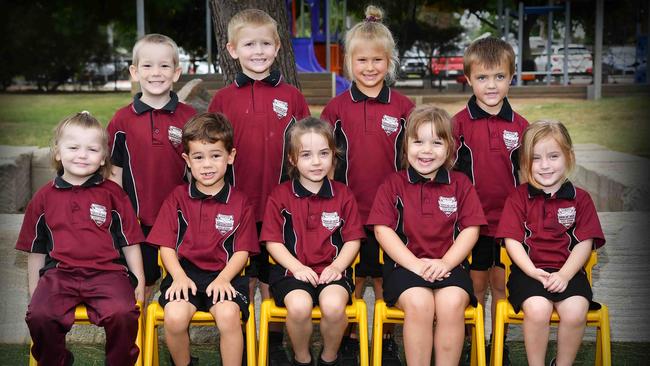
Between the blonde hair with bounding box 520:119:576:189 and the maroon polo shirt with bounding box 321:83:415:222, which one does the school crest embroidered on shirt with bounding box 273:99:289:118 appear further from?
the blonde hair with bounding box 520:119:576:189

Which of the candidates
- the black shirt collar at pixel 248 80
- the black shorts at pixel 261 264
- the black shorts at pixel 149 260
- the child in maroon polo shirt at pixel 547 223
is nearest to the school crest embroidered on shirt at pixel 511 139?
the child in maroon polo shirt at pixel 547 223

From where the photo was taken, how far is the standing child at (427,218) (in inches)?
124

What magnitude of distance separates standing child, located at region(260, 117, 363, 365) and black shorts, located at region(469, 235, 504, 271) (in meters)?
0.64

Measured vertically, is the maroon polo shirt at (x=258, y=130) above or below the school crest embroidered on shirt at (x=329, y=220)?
above

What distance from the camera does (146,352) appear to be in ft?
9.98

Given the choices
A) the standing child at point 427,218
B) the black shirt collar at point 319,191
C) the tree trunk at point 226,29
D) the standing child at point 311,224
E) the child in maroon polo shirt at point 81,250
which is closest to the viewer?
the child in maroon polo shirt at point 81,250

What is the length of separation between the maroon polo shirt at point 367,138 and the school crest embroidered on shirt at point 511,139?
45cm

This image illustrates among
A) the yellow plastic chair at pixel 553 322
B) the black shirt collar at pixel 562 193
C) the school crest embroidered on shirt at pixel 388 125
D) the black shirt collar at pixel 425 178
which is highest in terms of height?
the school crest embroidered on shirt at pixel 388 125

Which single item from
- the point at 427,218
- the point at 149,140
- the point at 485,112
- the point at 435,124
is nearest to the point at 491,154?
the point at 485,112

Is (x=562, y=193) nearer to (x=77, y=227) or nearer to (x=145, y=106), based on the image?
(x=145, y=106)

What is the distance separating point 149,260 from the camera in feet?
11.7

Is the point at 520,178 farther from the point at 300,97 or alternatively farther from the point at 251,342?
the point at 251,342

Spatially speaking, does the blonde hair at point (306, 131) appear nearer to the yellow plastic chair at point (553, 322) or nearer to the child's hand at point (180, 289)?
the child's hand at point (180, 289)

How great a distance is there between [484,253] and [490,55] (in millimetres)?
910
